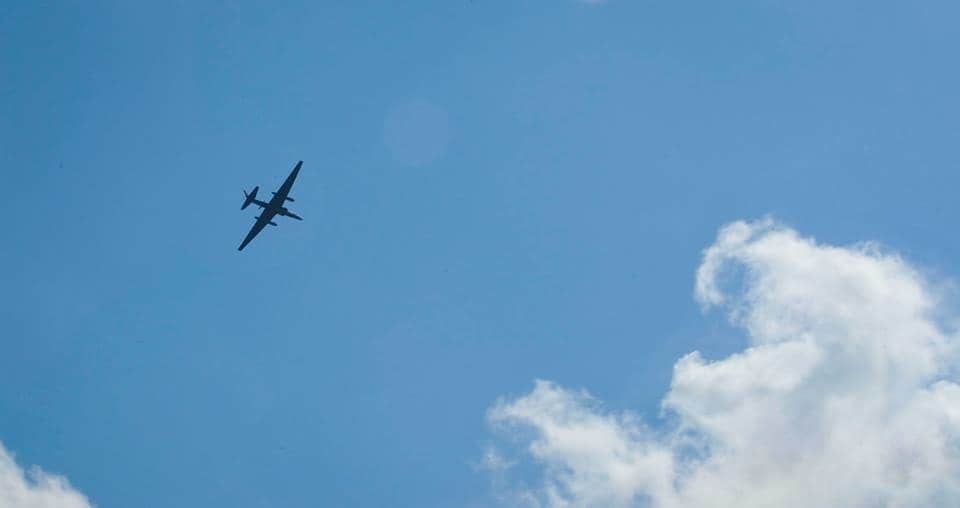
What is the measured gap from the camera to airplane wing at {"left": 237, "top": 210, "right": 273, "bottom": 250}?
13750cm

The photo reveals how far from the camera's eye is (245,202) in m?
136

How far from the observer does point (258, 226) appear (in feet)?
457

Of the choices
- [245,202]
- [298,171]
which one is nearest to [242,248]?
[245,202]

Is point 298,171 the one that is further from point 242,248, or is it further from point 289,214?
point 242,248

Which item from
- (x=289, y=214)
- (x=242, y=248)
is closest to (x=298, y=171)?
(x=289, y=214)

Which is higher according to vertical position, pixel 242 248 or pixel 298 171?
pixel 298 171

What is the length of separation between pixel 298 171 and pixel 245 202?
1072 cm

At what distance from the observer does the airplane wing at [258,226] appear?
138 meters

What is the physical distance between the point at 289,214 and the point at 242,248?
34.9ft

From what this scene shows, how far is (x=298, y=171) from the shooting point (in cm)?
13462

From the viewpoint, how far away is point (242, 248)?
13912 cm

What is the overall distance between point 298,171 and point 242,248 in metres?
17.5

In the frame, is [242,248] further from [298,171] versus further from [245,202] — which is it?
[298,171]
